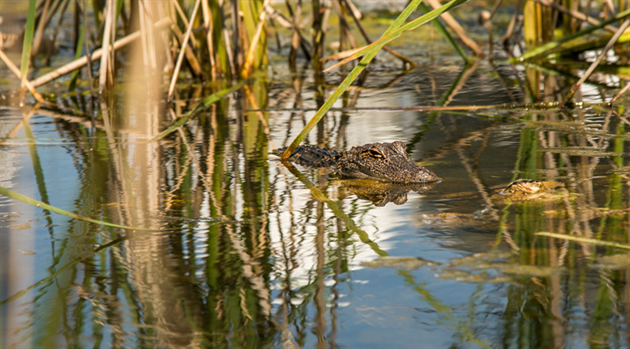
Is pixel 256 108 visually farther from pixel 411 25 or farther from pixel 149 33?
pixel 411 25

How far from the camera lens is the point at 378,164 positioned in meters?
3.37

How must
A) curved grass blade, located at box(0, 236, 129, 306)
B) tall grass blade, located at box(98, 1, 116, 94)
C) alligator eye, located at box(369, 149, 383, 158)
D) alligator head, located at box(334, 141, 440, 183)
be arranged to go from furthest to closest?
tall grass blade, located at box(98, 1, 116, 94), alligator eye, located at box(369, 149, 383, 158), alligator head, located at box(334, 141, 440, 183), curved grass blade, located at box(0, 236, 129, 306)

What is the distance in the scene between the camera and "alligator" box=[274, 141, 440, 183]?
316 cm

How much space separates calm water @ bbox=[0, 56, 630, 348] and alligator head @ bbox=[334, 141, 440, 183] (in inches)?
5.5

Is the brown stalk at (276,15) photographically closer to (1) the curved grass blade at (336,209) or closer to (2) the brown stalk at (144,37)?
(2) the brown stalk at (144,37)

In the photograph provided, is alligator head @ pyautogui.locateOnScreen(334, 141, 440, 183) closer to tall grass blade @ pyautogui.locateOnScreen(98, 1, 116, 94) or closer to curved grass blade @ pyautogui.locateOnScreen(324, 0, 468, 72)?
curved grass blade @ pyautogui.locateOnScreen(324, 0, 468, 72)

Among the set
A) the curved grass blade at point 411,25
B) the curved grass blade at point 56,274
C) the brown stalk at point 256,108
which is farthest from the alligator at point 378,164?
the curved grass blade at point 56,274

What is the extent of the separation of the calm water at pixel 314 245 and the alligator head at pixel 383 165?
139mm

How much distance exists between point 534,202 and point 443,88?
3737mm

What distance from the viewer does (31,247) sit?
7.91ft

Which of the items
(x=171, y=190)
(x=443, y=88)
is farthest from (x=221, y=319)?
(x=443, y=88)

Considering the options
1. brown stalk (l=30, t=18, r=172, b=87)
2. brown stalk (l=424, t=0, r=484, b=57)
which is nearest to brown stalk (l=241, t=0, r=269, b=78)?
brown stalk (l=30, t=18, r=172, b=87)

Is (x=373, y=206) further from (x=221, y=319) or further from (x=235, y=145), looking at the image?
(x=235, y=145)

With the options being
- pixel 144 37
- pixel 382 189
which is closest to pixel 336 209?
pixel 382 189
